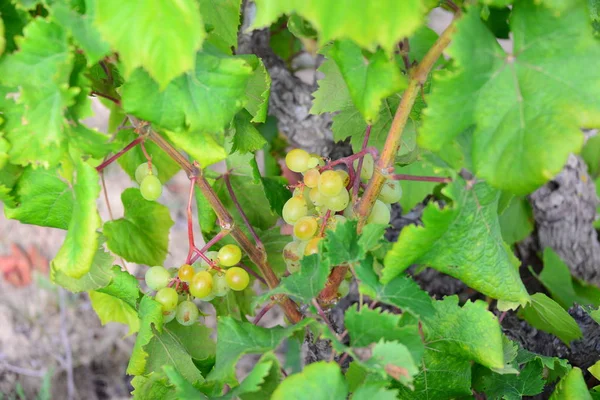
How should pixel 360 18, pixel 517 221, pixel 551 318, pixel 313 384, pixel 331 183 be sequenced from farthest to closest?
1. pixel 517 221
2. pixel 551 318
3. pixel 331 183
4. pixel 313 384
5. pixel 360 18

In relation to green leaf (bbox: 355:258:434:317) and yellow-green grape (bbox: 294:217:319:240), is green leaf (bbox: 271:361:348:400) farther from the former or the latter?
yellow-green grape (bbox: 294:217:319:240)

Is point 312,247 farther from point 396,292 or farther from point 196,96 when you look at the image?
point 196,96

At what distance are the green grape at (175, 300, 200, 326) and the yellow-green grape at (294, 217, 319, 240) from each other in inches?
7.4

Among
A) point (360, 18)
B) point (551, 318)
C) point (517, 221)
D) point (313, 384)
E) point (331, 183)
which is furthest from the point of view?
point (517, 221)

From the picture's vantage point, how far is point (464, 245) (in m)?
0.60

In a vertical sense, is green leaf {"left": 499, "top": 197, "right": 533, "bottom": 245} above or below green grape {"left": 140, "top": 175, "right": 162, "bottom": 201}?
below

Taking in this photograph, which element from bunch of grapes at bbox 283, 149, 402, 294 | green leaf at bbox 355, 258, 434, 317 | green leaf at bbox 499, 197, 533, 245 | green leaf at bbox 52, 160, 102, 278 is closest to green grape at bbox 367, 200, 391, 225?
bunch of grapes at bbox 283, 149, 402, 294

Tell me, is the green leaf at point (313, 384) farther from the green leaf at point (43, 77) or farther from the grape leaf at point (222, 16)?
the grape leaf at point (222, 16)

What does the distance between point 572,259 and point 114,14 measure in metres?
1.10

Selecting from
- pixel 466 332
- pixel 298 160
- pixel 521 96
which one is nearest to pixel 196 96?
pixel 298 160

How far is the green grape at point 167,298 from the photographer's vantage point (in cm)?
74

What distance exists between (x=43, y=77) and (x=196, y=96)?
0.47ft

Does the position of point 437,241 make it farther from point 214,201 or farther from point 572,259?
point 572,259

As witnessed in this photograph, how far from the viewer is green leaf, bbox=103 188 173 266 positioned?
90 cm
